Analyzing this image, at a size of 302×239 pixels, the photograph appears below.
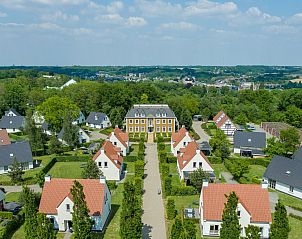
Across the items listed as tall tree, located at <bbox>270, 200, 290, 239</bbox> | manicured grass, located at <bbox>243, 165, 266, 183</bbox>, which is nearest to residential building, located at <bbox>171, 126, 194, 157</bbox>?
manicured grass, located at <bbox>243, 165, 266, 183</bbox>

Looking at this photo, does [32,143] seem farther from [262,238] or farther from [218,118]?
[218,118]

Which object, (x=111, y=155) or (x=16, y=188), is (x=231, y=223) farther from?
(x=16, y=188)

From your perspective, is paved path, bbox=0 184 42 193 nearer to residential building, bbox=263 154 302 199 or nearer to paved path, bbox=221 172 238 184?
paved path, bbox=221 172 238 184

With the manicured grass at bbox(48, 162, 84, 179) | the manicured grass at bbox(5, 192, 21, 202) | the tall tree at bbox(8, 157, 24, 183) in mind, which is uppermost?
the tall tree at bbox(8, 157, 24, 183)

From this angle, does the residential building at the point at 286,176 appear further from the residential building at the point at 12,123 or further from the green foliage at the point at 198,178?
the residential building at the point at 12,123

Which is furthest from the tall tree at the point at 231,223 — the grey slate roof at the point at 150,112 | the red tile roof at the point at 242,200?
the grey slate roof at the point at 150,112

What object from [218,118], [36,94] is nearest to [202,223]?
[218,118]
